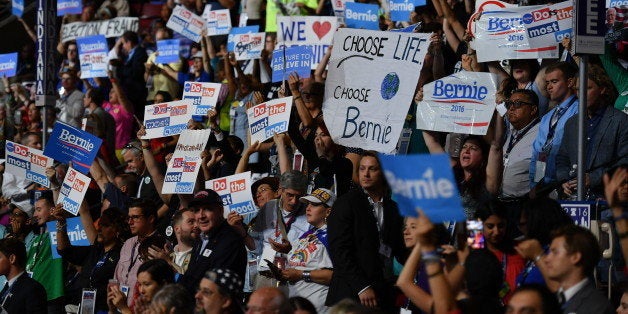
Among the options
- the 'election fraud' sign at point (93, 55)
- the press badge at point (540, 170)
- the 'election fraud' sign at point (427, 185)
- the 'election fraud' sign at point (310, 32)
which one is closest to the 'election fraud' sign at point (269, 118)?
the press badge at point (540, 170)

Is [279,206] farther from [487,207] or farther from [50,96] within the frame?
[50,96]

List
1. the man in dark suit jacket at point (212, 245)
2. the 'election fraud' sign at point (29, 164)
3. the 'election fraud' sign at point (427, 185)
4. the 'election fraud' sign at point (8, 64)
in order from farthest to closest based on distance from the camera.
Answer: the 'election fraud' sign at point (8, 64), the 'election fraud' sign at point (29, 164), the man in dark suit jacket at point (212, 245), the 'election fraud' sign at point (427, 185)

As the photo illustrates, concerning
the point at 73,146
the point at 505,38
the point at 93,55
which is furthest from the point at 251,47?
the point at 505,38

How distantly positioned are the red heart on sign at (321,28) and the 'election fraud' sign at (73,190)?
3322mm

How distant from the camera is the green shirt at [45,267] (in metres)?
12.0

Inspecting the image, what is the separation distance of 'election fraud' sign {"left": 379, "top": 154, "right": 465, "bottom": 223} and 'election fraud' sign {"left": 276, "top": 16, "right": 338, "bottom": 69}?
330 inches

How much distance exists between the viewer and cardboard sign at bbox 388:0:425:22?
45.8ft

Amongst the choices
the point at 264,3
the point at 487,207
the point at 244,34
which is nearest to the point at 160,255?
the point at 487,207

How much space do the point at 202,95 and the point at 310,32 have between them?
5.99 ft

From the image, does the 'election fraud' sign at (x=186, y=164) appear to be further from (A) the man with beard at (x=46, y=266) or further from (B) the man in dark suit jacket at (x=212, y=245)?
Answer: (B) the man in dark suit jacket at (x=212, y=245)

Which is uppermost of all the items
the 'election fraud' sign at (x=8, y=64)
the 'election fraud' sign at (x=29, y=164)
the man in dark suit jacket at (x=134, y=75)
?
the 'election fraud' sign at (x=29, y=164)

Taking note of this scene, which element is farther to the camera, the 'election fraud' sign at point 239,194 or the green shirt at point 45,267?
the green shirt at point 45,267

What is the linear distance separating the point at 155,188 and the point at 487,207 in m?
5.93

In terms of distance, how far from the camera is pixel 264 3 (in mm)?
17609
